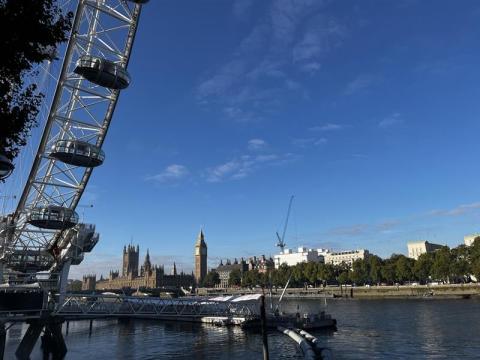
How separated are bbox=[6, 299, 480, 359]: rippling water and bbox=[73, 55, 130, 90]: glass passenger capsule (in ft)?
111

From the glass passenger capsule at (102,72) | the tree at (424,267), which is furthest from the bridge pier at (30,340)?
the tree at (424,267)

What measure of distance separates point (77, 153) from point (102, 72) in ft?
31.1

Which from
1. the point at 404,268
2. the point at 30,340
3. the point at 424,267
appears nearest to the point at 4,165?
the point at 30,340

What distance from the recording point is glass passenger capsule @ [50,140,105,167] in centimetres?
4869

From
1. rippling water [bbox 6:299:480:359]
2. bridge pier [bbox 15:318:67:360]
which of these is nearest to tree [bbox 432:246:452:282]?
rippling water [bbox 6:299:480:359]

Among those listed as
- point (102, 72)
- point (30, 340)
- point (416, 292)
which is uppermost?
point (102, 72)

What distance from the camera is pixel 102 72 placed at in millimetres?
46062

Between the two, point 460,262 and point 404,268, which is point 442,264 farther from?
point 404,268

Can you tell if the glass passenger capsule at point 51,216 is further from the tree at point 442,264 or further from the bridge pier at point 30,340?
the tree at point 442,264

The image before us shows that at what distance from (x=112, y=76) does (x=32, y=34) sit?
32.6 meters

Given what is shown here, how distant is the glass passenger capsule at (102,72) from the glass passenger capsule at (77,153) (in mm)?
7214

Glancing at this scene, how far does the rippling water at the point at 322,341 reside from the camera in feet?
174

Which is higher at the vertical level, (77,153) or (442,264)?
(77,153)

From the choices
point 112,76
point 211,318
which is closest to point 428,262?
point 211,318
